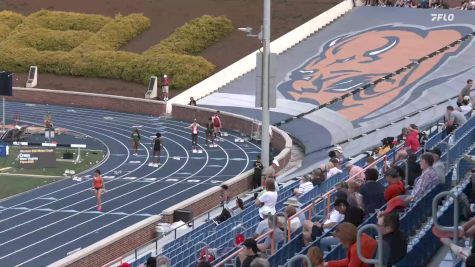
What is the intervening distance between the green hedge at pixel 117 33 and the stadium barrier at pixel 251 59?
324 inches

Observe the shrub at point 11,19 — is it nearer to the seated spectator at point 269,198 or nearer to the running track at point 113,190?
the running track at point 113,190

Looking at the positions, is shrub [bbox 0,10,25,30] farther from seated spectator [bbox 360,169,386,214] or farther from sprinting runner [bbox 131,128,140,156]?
seated spectator [bbox 360,169,386,214]

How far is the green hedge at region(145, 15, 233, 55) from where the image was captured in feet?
181

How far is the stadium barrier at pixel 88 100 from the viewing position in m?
49.9

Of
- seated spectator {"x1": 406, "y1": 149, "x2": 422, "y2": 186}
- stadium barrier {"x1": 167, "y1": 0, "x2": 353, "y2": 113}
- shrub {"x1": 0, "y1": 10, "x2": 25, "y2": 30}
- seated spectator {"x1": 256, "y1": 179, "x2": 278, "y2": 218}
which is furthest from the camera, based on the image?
shrub {"x1": 0, "y1": 10, "x2": 25, "y2": 30}

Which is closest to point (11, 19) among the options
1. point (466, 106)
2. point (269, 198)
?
point (466, 106)

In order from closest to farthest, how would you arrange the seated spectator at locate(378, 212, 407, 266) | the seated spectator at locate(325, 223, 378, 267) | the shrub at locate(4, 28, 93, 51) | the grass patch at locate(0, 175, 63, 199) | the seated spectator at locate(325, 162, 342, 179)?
the seated spectator at locate(325, 223, 378, 267) < the seated spectator at locate(378, 212, 407, 266) < the seated spectator at locate(325, 162, 342, 179) < the grass patch at locate(0, 175, 63, 199) < the shrub at locate(4, 28, 93, 51)

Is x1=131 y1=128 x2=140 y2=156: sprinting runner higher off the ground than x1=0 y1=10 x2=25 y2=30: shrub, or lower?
lower

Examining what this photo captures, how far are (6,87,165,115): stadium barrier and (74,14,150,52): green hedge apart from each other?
523 centimetres

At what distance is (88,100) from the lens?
51625mm

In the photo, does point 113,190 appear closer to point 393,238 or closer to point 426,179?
point 426,179

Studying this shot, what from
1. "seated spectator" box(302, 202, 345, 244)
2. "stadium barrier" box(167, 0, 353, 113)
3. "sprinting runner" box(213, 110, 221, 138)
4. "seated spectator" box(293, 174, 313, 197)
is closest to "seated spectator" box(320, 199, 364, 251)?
"seated spectator" box(302, 202, 345, 244)

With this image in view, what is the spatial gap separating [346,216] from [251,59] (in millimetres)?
38852

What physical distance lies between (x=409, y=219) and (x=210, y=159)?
23.7 metres
